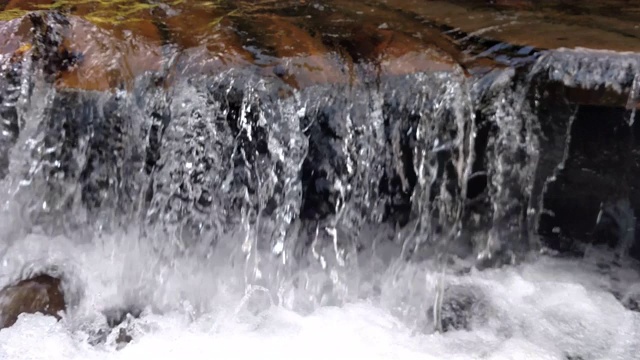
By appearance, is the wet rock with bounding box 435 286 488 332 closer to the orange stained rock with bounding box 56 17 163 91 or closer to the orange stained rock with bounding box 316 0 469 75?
the orange stained rock with bounding box 316 0 469 75

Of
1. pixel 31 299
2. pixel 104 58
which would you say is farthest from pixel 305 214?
pixel 31 299

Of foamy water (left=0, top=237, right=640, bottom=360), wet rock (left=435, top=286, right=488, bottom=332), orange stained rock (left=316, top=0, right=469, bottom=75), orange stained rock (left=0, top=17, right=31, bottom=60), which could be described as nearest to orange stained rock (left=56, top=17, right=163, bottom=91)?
orange stained rock (left=0, top=17, right=31, bottom=60)

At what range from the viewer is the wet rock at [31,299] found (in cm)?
258

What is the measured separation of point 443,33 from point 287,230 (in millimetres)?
1114

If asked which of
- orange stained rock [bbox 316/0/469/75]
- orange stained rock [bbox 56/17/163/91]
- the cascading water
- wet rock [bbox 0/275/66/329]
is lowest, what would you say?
wet rock [bbox 0/275/66/329]

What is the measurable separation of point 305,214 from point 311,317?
1.40ft

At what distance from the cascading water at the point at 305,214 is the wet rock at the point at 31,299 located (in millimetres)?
58

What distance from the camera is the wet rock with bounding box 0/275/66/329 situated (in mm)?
2583

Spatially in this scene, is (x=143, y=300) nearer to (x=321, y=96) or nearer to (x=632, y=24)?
(x=321, y=96)

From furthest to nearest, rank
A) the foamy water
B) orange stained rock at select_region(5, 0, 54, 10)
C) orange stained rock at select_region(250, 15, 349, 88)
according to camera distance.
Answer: orange stained rock at select_region(5, 0, 54, 10) < orange stained rock at select_region(250, 15, 349, 88) < the foamy water

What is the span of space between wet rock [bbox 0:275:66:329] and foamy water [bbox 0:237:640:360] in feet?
0.18

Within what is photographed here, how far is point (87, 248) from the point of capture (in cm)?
289

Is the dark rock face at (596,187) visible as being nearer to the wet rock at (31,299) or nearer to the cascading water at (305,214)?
the cascading water at (305,214)

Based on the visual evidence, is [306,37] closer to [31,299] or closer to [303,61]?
[303,61]
